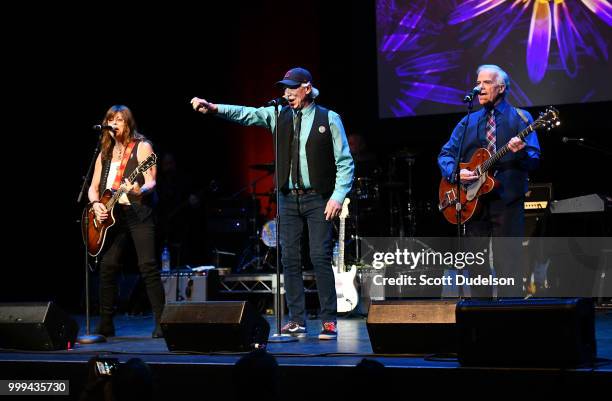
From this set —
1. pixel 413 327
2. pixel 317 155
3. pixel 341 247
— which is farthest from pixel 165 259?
pixel 413 327

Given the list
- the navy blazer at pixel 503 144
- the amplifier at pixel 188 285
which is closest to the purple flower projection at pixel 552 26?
the navy blazer at pixel 503 144

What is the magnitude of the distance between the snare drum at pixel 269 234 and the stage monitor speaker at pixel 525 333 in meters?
5.56

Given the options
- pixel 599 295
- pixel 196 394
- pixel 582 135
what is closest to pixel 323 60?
pixel 582 135

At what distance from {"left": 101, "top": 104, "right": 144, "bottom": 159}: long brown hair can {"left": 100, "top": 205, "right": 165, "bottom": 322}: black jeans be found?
1.57 ft

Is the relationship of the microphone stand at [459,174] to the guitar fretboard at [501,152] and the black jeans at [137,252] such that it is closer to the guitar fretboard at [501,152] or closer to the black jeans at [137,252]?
the guitar fretboard at [501,152]

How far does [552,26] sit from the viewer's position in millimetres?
9242

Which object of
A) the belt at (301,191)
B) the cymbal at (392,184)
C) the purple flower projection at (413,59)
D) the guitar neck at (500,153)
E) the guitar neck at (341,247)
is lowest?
the guitar neck at (341,247)

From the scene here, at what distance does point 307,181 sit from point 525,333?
2121 mm

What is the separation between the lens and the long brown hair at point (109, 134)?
6000mm

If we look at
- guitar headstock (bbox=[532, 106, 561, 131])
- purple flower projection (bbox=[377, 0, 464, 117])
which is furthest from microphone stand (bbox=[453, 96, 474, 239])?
purple flower projection (bbox=[377, 0, 464, 117])

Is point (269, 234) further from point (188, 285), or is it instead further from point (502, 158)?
point (502, 158)

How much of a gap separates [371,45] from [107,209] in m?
5.47

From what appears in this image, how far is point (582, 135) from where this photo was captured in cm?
981

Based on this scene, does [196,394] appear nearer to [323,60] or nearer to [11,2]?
[11,2]
